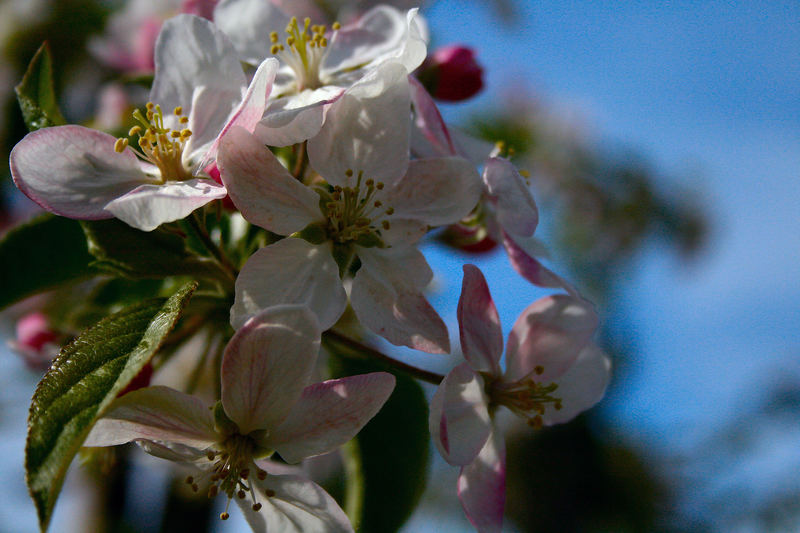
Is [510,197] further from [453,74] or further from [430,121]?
[453,74]

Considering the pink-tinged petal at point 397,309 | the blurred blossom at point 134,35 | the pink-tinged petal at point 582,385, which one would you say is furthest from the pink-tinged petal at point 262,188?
the blurred blossom at point 134,35

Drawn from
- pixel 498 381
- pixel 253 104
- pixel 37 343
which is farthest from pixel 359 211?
pixel 37 343

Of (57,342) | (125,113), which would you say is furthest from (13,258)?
(125,113)

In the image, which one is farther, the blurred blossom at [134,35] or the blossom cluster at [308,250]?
the blurred blossom at [134,35]

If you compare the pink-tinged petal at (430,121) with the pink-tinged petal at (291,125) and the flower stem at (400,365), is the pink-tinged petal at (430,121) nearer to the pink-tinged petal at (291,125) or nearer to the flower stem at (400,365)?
the pink-tinged petal at (291,125)

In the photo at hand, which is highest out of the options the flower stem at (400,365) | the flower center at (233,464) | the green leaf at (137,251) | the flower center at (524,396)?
the green leaf at (137,251)

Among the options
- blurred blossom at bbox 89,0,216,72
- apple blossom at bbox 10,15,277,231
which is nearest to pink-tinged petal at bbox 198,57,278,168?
apple blossom at bbox 10,15,277,231

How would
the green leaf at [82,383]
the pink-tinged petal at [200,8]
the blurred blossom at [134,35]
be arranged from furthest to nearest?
the blurred blossom at [134,35], the pink-tinged petal at [200,8], the green leaf at [82,383]
